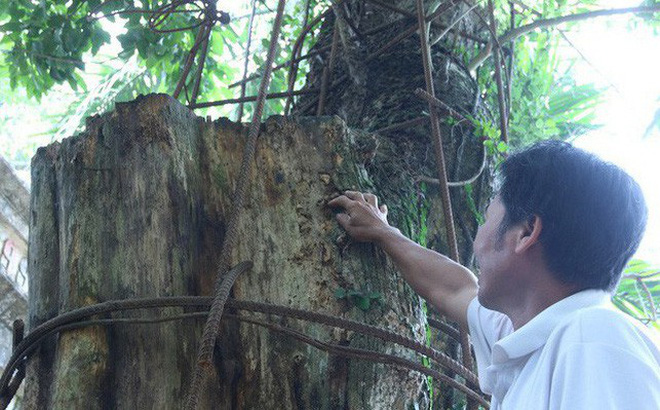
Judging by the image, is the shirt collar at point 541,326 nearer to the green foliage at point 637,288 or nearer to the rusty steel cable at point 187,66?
the rusty steel cable at point 187,66

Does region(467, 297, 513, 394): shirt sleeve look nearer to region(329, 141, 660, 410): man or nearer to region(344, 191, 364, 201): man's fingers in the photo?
region(329, 141, 660, 410): man

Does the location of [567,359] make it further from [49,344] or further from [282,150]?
[49,344]

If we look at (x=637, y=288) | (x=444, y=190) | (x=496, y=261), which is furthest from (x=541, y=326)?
(x=637, y=288)

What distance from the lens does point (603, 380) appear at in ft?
5.03

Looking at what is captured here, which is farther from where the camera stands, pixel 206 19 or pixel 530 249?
pixel 206 19

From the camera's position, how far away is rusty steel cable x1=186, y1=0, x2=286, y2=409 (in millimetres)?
1994

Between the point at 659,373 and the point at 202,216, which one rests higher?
the point at 202,216

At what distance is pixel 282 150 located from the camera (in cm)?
247

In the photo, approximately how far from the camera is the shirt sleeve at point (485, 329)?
2307 mm

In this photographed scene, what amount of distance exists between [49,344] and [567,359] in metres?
1.30

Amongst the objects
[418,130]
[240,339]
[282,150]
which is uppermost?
[418,130]

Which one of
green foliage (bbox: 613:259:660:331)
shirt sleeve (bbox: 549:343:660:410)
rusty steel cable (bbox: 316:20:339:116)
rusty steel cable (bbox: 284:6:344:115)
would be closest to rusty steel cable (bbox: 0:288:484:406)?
shirt sleeve (bbox: 549:343:660:410)

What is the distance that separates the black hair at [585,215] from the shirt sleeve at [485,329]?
401mm

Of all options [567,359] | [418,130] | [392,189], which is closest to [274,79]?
[418,130]
